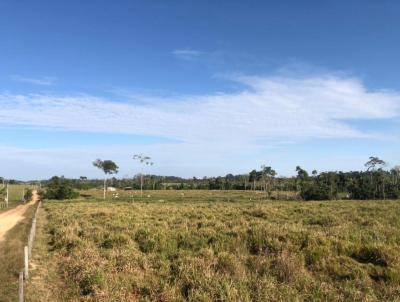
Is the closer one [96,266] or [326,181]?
[96,266]

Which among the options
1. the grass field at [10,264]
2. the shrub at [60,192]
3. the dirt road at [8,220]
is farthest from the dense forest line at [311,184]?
the grass field at [10,264]

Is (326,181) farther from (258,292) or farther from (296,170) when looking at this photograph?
(258,292)

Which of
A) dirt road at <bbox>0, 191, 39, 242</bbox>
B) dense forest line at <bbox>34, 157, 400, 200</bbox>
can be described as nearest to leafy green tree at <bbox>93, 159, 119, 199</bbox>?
dense forest line at <bbox>34, 157, 400, 200</bbox>

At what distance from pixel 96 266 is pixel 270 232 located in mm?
6715

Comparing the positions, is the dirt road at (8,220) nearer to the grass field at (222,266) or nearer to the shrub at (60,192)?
the grass field at (222,266)

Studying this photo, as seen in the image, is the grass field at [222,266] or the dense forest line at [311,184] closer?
the grass field at [222,266]

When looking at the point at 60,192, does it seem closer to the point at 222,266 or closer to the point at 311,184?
the point at 311,184

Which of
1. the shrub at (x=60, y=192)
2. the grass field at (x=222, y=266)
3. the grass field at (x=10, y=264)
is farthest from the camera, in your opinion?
the shrub at (x=60, y=192)

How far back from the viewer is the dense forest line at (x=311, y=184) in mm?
89688

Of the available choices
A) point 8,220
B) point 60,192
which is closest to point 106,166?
point 60,192

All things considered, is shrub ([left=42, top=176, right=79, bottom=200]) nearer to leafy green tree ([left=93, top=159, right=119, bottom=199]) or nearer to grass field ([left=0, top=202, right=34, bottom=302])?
leafy green tree ([left=93, top=159, right=119, bottom=199])

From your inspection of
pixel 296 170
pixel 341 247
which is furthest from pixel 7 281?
pixel 296 170

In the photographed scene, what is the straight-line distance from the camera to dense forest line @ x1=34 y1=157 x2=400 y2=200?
8969 cm

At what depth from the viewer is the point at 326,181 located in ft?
343
